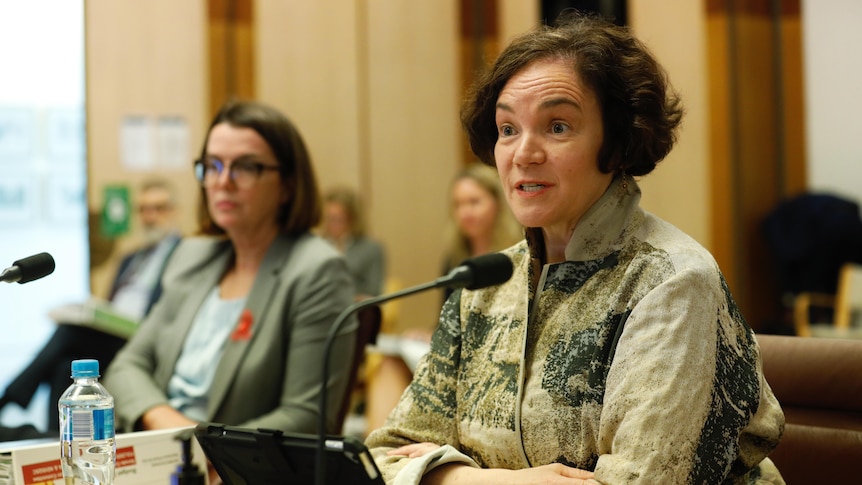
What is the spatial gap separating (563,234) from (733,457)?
497mm

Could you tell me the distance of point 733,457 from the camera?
1.40 meters

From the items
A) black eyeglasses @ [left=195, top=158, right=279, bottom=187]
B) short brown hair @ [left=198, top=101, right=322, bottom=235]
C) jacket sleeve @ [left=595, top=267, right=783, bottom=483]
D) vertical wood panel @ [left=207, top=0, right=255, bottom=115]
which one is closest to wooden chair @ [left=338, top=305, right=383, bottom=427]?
short brown hair @ [left=198, top=101, right=322, bottom=235]

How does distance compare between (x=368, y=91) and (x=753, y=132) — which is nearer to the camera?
(x=753, y=132)

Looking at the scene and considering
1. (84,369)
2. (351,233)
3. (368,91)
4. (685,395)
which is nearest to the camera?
(685,395)

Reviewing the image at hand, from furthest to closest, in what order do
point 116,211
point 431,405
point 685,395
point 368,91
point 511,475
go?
point 368,91 → point 116,211 → point 431,405 → point 511,475 → point 685,395

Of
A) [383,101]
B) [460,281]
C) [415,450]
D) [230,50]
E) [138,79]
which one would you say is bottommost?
[415,450]

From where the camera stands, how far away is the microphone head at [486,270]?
4.02 ft

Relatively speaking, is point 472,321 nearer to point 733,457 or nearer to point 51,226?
point 733,457

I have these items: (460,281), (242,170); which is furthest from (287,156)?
(460,281)

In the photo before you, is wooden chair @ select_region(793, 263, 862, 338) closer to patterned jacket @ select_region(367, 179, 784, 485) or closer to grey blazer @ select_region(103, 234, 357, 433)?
grey blazer @ select_region(103, 234, 357, 433)

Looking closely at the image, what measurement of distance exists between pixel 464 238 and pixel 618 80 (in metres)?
3.29

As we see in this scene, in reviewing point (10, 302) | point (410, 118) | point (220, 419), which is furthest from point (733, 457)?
point (410, 118)

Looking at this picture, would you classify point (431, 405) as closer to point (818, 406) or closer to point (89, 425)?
point (89, 425)

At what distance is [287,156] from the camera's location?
8.74 ft
